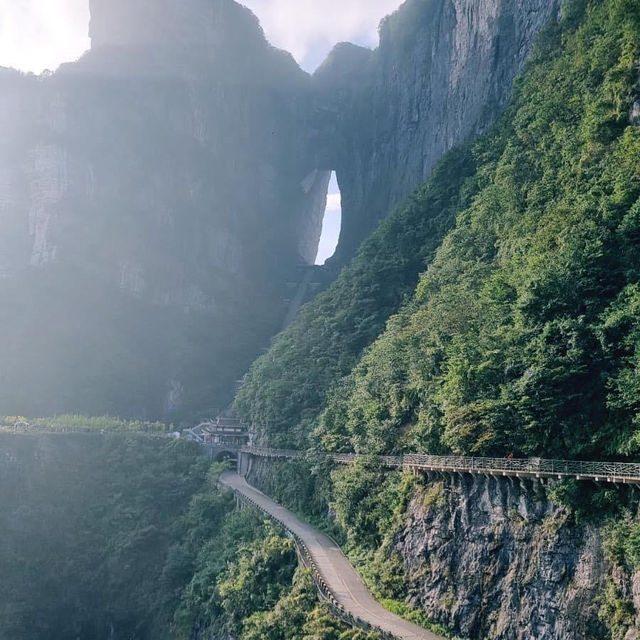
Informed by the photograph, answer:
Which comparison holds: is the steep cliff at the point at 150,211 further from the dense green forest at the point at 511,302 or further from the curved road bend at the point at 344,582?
the curved road bend at the point at 344,582

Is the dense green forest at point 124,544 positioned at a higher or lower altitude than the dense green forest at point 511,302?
lower

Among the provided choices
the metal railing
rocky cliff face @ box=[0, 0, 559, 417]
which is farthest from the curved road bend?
rocky cliff face @ box=[0, 0, 559, 417]

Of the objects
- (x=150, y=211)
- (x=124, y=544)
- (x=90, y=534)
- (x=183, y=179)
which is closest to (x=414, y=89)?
(x=183, y=179)

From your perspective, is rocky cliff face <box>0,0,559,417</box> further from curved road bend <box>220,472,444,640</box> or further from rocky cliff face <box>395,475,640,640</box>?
rocky cliff face <box>395,475,640,640</box>

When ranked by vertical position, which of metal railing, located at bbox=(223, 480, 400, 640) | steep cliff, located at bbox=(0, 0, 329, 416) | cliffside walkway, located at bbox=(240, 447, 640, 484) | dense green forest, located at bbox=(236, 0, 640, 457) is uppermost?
steep cliff, located at bbox=(0, 0, 329, 416)

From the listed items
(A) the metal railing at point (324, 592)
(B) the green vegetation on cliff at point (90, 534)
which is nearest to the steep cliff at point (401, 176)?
(B) the green vegetation on cliff at point (90, 534)
